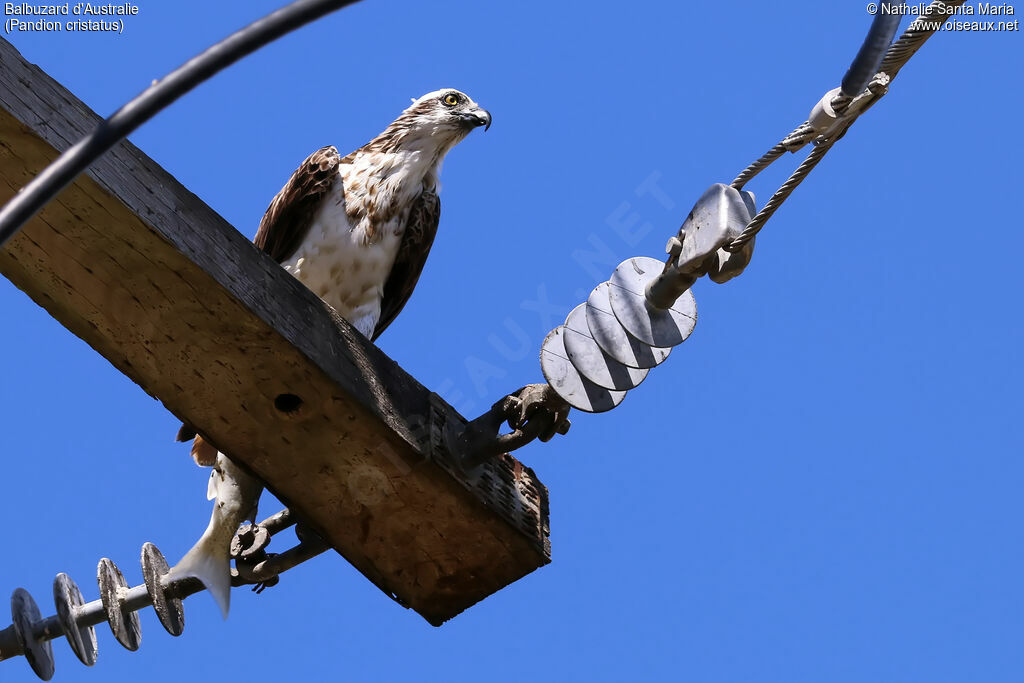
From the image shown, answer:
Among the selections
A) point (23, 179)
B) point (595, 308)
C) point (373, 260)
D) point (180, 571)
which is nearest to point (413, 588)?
point (180, 571)

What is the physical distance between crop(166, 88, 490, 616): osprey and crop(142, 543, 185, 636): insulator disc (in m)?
2.09

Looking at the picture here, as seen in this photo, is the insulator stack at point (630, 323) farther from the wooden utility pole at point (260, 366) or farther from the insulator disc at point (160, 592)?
the insulator disc at point (160, 592)

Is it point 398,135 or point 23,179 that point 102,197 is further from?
point 398,135

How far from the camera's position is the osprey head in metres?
6.82

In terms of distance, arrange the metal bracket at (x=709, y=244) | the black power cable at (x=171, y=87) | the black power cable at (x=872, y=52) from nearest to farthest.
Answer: the black power cable at (x=171, y=87), the black power cable at (x=872, y=52), the metal bracket at (x=709, y=244)

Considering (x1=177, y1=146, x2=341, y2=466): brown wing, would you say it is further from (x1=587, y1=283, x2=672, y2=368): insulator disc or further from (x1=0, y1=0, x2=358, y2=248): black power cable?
(x1=0, y1=0, x2=358, y2=248): black power cable

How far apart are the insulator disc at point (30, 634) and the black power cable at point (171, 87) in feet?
7.22

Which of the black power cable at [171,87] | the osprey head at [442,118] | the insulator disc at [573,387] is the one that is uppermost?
the osprey head at [442,118]

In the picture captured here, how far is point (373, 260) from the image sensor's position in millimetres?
6316

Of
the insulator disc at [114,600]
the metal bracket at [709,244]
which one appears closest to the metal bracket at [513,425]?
the metal bracket at [709,244]

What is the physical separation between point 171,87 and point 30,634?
2.42m

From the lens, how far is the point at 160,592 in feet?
14.0

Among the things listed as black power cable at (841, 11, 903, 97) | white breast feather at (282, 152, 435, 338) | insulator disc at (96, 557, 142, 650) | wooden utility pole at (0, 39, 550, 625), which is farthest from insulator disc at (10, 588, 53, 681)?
black power cable at (841, 11, 903, 97)

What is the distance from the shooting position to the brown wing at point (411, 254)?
21.5ft
